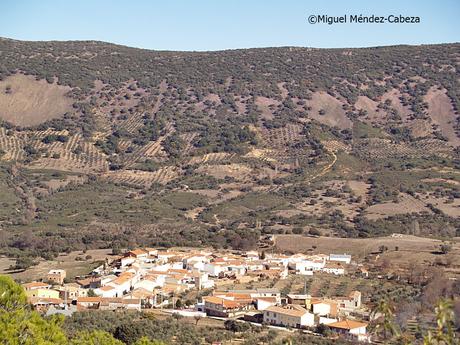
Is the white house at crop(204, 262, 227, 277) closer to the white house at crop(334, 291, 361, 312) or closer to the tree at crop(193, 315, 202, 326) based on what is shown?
the white house at crop(334, 291, 361, 312)

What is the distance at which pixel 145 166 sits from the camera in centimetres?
9538

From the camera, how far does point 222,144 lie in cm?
9856

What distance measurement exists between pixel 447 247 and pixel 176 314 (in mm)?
23580

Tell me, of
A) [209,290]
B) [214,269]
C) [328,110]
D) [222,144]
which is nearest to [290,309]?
[209,290]

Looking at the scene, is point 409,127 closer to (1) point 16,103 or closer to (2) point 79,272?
(1) point 16,103

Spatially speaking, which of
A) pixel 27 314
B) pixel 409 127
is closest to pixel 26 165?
pixel 409 127

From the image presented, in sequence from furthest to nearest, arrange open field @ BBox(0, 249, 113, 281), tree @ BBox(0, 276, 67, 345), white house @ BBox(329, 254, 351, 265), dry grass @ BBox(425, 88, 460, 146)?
dry grass @ BBox(425, 88, 460, 146)
white house @ BBox(329, 254, 351, 265)
open field @ BBox(0, 249, 113, 281)
tree @ BBox(0, 276, 67, 345)

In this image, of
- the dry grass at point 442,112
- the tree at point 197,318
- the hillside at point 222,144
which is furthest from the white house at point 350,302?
the dry grass at point 442,112

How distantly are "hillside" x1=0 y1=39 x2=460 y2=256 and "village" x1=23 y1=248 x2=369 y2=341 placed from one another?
823cm

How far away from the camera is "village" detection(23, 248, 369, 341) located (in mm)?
43625

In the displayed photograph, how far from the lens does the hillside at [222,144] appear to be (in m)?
76.6

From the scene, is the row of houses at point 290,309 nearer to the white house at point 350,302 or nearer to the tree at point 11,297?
the white house at point 350,302

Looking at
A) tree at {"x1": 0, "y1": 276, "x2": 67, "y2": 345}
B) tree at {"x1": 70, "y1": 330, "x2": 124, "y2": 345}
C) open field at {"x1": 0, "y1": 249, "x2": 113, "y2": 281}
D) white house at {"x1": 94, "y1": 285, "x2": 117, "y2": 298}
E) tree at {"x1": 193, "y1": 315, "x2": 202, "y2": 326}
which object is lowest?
open field at {"x1": 0, "y1": 249, "x2": 113, "y2": 281}

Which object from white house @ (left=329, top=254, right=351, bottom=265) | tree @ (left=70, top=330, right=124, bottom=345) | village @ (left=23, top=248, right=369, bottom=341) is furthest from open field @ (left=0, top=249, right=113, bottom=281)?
tree @ (left=70, top=330, right=124, bottom=345)
